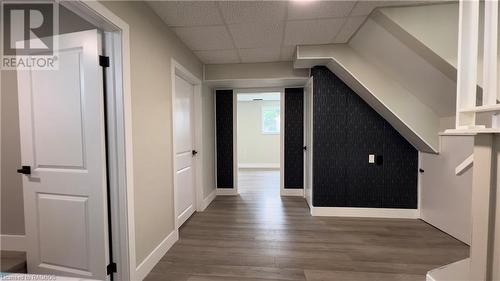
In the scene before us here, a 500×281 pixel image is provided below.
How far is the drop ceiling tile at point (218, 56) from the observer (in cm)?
315

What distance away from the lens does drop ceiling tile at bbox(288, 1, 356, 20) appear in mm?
2016

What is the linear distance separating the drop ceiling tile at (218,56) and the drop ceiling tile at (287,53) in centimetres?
67

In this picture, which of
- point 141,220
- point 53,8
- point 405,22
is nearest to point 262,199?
point 141,220

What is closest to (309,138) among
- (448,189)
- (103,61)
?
(448,189)

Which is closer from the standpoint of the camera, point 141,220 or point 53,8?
point 53,8

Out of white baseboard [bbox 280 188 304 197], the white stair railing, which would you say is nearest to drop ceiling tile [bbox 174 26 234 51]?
the white stair railing

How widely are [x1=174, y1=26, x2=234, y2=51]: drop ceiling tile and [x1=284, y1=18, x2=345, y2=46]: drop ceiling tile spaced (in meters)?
0.73

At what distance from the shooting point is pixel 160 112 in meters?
2.24

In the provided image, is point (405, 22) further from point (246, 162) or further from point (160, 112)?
point (246, 162)

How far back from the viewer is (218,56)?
3.31 meters

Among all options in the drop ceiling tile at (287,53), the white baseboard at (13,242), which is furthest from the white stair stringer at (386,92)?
the white baseboard at (13,242)

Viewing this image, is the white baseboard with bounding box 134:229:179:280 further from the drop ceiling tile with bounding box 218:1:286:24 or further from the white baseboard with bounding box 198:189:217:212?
the drop ceiling tile with bounding box 218:1:286:24

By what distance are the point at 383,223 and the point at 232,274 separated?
227 centimetres

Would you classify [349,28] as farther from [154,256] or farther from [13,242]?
[13,242]
